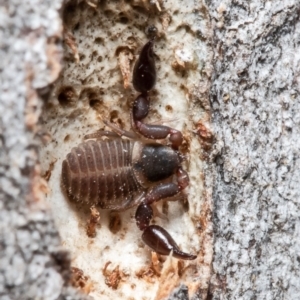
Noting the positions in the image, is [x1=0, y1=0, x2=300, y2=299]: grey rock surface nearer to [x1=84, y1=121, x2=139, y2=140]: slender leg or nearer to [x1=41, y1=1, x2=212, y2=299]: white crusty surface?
[x1=41, y1=1, x2=212, y2=299]: white crusty surface

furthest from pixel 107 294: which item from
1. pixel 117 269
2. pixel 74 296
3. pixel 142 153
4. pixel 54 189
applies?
pixel 142 153

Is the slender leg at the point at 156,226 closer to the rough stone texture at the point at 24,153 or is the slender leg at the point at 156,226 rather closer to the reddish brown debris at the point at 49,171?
the reddish brown debris at the point at 49,171

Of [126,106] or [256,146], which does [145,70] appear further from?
[256,146]

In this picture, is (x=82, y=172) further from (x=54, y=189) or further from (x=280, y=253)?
(x=280, y=253)

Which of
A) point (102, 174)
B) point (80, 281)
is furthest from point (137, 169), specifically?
point (80, 281)

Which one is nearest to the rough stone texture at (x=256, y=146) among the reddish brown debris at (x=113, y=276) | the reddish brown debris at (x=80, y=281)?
the reddish brown debris at (x=113, y=276)

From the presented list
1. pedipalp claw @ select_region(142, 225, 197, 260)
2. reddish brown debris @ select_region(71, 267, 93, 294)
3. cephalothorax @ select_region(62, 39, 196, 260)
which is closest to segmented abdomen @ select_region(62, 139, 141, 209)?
cephalothorax @ select_region(62, 39, 196, 260)
